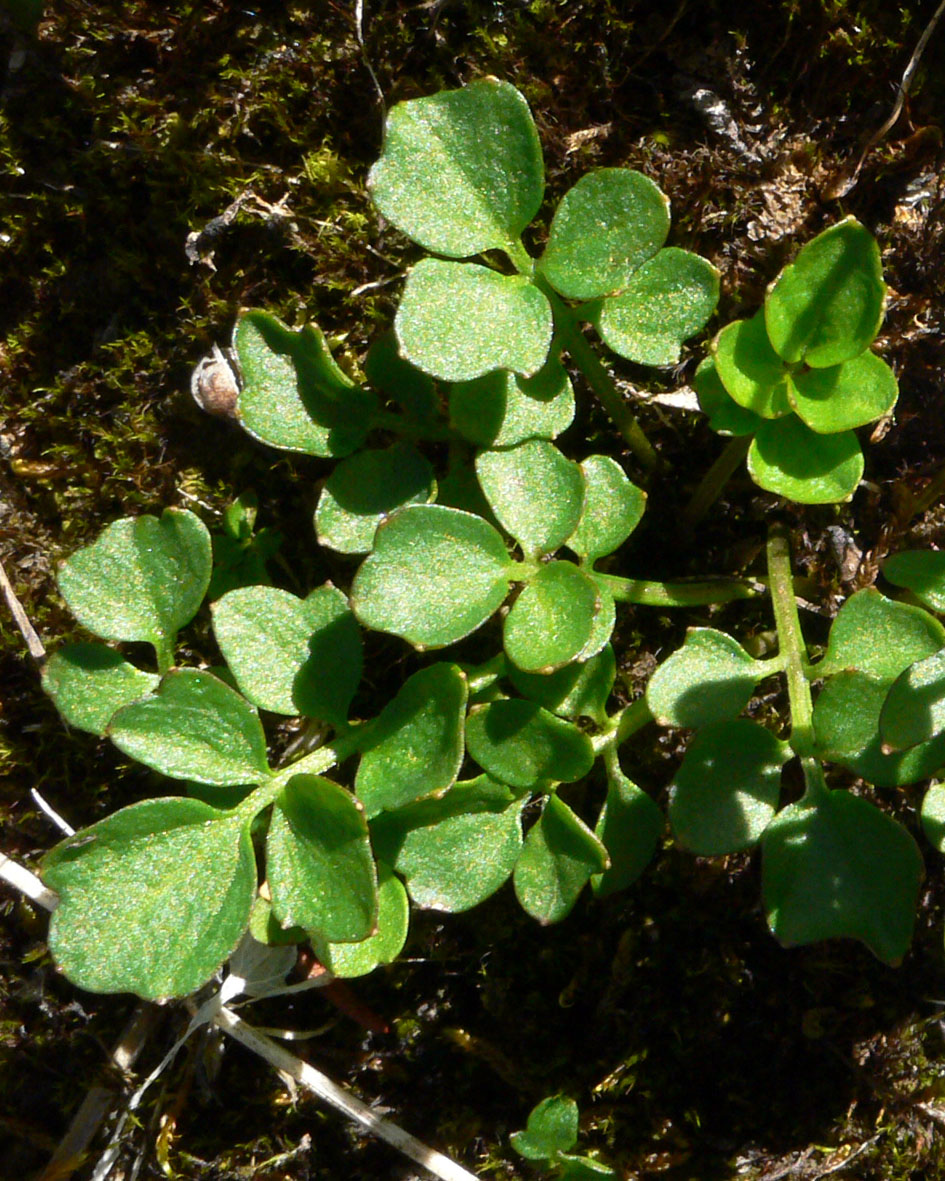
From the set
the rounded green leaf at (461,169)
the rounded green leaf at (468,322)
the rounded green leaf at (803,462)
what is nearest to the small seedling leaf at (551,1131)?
the rounded green leaf at (803,462)

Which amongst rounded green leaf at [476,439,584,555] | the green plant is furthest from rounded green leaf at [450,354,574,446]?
→ the green plant

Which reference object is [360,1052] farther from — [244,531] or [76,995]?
[244,531]

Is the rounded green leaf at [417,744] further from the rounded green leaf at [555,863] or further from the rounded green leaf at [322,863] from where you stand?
the rounded green leaf at [555,863]

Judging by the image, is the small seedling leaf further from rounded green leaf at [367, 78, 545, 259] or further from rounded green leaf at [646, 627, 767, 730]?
rounded green leaf at [367, 78, 545, 259]

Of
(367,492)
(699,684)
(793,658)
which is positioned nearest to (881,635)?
(793,658)

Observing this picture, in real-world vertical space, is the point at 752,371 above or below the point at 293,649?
above

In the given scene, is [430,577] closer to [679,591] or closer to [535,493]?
[535,493]
